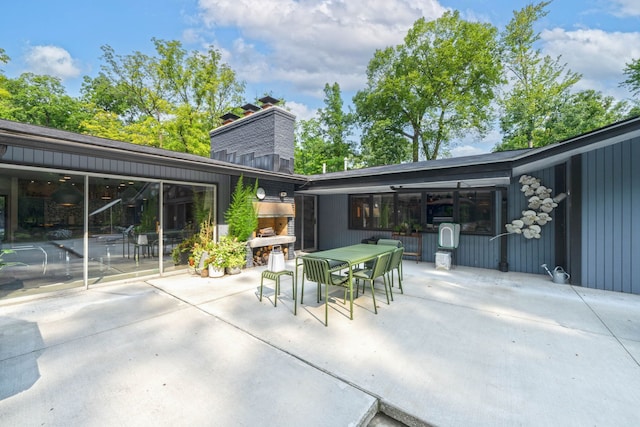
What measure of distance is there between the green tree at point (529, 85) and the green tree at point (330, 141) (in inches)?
411

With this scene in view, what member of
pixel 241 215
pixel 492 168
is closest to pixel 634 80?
pixel 492 168

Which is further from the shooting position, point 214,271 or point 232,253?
point 232,253

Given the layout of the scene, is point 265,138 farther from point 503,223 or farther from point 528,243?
point 528,243

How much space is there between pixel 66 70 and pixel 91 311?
22451mm

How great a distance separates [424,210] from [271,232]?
→ 4.40 meters

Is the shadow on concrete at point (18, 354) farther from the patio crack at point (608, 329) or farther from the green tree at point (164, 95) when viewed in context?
the green tree at point (164, 95)

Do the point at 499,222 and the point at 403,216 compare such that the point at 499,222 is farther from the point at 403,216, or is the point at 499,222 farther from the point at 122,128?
the point at 122,128

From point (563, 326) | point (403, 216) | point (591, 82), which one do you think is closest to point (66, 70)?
point (403, 216)

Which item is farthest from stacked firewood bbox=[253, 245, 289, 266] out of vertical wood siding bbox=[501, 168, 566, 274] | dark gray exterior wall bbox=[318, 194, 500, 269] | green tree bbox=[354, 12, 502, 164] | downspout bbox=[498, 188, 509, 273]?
green tree bbox=[354, 12, 502, 164]

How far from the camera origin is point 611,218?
484 centimetres

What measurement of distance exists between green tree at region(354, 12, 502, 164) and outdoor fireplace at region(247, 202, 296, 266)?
43.9 ft

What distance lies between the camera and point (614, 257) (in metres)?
4.84

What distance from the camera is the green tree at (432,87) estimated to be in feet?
53.9

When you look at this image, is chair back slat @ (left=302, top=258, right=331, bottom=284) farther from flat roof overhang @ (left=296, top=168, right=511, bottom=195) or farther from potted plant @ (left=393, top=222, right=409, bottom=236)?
potted plant @ (left=393, top=222, right=409, bottom=236)
